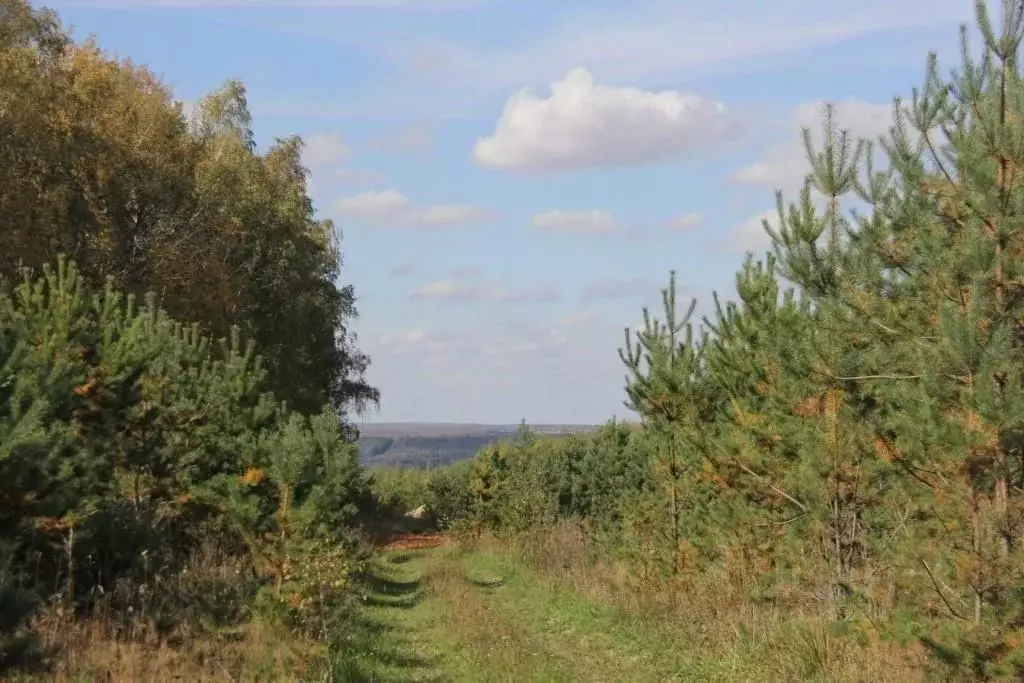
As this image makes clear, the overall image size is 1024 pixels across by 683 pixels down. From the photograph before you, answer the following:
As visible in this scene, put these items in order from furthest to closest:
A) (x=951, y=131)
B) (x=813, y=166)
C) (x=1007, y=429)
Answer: (x=813, y=166)
(x=951, y=131)
(x=1007, y=429)

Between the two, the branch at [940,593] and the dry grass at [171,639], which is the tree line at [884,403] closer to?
the branch at [940,593]

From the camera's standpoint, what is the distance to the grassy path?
1052 centimetres

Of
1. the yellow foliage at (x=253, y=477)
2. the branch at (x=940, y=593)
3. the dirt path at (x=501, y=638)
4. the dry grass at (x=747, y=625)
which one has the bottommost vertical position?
the dirt path at (x=501, y=638)

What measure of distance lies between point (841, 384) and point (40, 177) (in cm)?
1997

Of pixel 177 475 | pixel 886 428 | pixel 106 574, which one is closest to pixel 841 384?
pixel 886 428

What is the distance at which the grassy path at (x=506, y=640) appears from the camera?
414 inches

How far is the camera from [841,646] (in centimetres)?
960

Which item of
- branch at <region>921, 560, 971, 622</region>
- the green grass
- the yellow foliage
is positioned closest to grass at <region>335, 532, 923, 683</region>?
the green grass

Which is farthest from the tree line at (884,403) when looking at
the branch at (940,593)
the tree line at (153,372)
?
the tree line at (153,372)

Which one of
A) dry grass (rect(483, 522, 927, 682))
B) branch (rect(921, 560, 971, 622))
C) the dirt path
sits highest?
branch (rect(921, 560, 971, 622))

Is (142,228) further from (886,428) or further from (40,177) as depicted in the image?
(886,428)

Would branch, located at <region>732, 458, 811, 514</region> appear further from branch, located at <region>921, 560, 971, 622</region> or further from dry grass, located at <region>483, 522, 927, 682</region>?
branch, located at <region>921, 560, 971, 622</region>

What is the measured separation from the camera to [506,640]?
488 inches

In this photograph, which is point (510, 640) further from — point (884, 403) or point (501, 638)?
point (884, 403)
